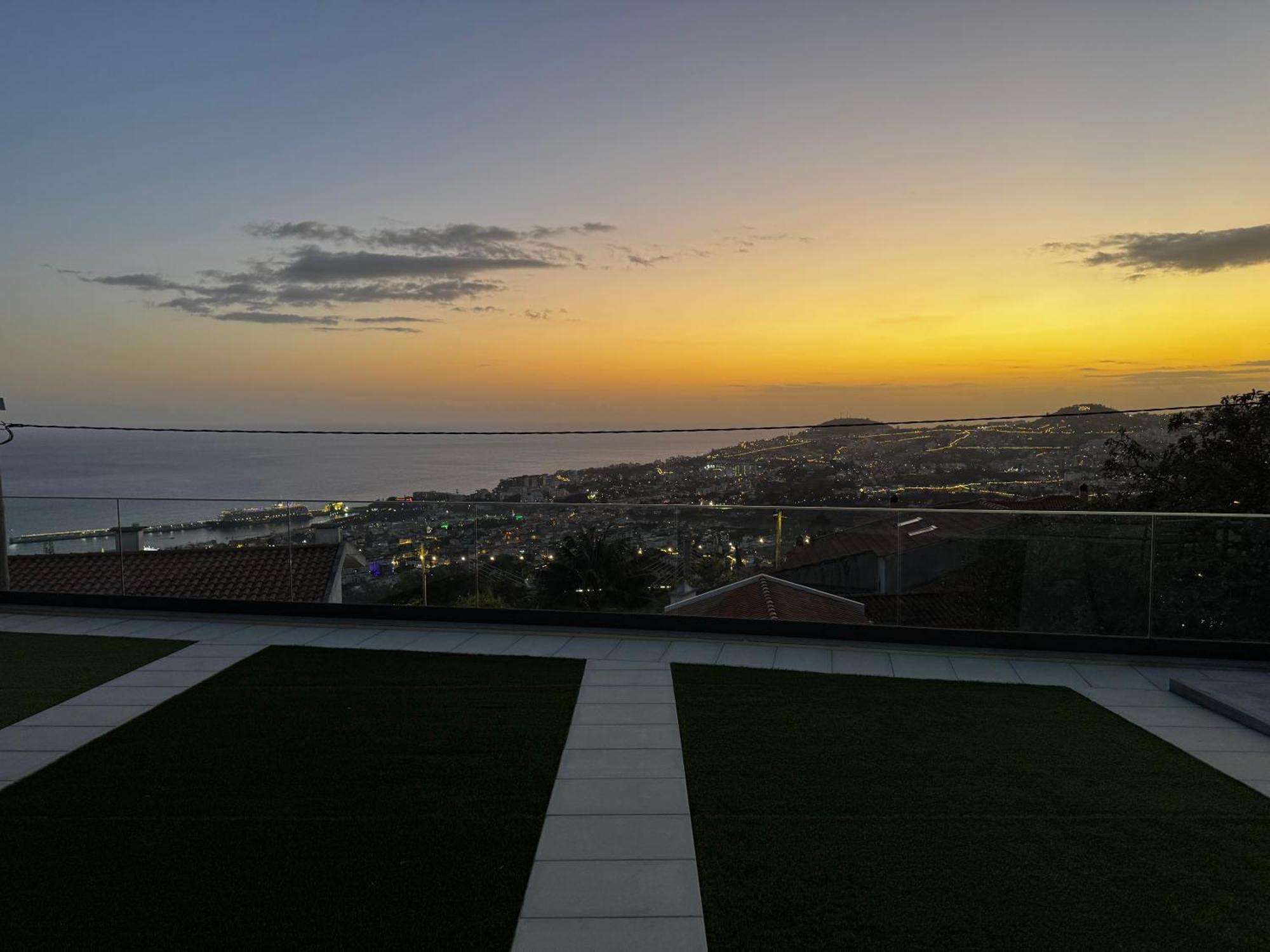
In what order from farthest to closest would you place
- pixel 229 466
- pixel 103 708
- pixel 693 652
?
1. pixel 229 466
2. pixel 693 652
3. pixel 103 708

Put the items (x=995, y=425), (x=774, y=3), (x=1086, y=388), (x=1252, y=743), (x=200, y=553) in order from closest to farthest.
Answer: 1. (x=1252, y=743)
2. (x=200, y=553)
3. (x=774, y=3)
4. (x=995, y=425)
5. (x=1086, y=388)

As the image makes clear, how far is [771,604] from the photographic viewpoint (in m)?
6.57

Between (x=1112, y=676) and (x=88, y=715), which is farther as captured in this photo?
(x=1112, y=676)

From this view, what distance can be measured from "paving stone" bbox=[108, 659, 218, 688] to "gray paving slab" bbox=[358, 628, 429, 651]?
1.21 m

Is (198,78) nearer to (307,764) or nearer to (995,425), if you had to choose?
(307,764)

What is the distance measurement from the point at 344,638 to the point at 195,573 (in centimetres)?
206

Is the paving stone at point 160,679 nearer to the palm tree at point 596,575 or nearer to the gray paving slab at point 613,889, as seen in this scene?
the palm tree at point 596,575

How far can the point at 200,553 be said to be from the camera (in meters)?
7.67

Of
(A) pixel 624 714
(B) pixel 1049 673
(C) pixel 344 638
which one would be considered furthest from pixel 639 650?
(B) pixel 1049 673

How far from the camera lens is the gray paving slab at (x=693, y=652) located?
19.6 feet

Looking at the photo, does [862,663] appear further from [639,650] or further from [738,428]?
[738,428]

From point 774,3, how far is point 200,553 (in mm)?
8519

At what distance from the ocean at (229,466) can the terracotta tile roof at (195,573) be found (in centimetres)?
17

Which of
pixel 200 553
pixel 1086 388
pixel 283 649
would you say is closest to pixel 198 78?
pixel 200 553
